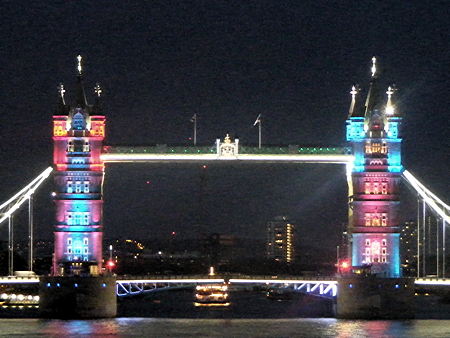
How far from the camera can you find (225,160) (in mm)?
117812

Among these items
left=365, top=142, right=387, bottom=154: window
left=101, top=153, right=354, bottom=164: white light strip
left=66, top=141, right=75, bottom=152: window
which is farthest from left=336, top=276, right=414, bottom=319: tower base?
left=66, top=141, right=75, bottom=152: window

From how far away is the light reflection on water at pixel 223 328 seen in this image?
Answer: 10125cm

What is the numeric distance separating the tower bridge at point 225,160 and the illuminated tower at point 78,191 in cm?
7

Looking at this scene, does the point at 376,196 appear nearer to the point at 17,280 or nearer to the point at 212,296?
the point at 17,280

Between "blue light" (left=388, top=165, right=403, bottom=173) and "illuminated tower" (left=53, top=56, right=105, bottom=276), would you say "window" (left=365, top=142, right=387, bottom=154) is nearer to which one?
"blue light" (left=388, top=165, right=403, bottom=173)

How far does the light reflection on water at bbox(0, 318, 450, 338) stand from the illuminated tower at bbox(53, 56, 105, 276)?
21.4ft

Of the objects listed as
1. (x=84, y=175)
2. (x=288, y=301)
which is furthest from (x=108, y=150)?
(x=288, y=301)

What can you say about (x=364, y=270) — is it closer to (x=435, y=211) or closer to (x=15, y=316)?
(x=435, y=211)

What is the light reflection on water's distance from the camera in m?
101

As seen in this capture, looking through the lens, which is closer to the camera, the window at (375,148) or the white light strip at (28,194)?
the white light strip at (28,194)

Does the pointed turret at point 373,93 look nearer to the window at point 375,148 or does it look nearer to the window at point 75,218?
the window at point 375,148

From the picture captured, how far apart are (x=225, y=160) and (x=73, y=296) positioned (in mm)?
14840

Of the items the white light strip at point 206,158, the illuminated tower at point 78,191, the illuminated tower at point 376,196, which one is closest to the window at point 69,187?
the illuminated tower at point 78,191

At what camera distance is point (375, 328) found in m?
107
